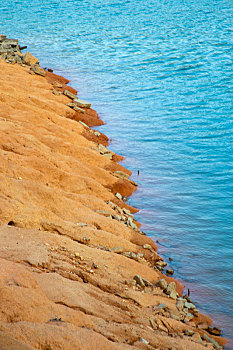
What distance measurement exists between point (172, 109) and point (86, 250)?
1309cm

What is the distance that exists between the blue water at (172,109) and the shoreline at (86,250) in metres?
0.71

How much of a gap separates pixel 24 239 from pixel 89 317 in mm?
1998

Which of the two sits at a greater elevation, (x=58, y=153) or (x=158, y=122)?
(x=158, y=122)

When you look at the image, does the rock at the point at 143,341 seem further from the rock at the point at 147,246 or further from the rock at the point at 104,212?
the rock at the point at 104,212

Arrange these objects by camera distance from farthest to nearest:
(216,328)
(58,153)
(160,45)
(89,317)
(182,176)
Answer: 1. (160,45)
2. (182,176)
3. (58,153)
4. (216,328)
5. (89,317)

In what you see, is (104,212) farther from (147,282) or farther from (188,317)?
(188,317)

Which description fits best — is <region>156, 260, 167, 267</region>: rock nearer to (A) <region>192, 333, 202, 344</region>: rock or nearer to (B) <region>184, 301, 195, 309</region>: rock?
(B) <region>184, 301, 195, 309</region>: rock

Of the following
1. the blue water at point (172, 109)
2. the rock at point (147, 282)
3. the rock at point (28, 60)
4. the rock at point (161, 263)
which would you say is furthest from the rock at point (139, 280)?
the rock at point (28, 60)

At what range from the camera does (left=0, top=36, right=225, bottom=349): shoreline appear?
18.4ft

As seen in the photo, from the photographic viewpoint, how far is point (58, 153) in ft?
39.1

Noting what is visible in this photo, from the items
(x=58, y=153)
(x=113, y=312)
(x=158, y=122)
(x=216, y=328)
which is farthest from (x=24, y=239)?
(x=158, y=122)

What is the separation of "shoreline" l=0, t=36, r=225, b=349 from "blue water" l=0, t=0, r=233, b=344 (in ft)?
2.35

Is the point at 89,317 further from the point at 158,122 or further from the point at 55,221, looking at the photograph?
the point at 158,122

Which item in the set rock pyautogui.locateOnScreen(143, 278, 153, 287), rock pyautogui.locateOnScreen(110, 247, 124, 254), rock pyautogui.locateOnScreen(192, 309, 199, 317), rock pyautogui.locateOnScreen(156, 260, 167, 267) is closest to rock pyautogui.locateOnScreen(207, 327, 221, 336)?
rock pyautogui.locateOnScreen(192, 309, 199, 317)
